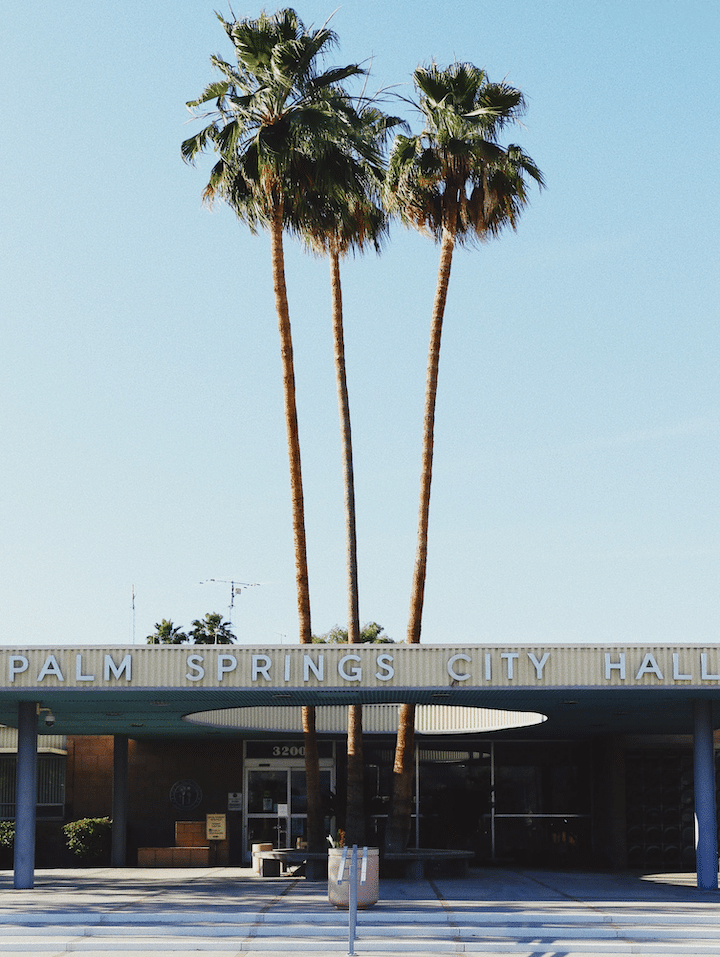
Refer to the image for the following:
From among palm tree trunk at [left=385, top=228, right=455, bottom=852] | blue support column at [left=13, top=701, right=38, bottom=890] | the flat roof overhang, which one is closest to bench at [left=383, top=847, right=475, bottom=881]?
palm tree trunk at [left=385, top=228, right=455, bottom=852]

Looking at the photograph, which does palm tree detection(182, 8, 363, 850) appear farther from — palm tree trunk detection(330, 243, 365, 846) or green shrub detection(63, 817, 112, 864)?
green shrub detection(63, 817, 112, 864)

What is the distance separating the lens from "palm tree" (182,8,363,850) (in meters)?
24.0

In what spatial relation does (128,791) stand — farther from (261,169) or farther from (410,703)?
(261,169)

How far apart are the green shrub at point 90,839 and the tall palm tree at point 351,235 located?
9733mm

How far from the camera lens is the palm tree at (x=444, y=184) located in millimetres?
24562

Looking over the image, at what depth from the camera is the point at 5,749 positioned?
33125 millimetres

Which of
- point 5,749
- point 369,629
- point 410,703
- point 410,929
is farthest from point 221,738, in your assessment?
point 369,629

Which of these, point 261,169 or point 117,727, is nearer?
point 261,169

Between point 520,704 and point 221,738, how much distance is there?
39.9 ft

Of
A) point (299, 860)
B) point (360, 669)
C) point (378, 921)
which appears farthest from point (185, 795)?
point (378, 921)

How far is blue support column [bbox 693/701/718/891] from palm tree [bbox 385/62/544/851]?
5.91 metres

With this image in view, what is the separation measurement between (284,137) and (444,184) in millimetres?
3863

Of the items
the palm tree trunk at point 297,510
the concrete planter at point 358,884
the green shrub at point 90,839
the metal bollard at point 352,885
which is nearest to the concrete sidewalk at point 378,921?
the concrete planter at point 358,884

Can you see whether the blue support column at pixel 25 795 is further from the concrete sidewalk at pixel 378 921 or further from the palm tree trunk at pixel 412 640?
the palm tree trunk at pixel 412 640
